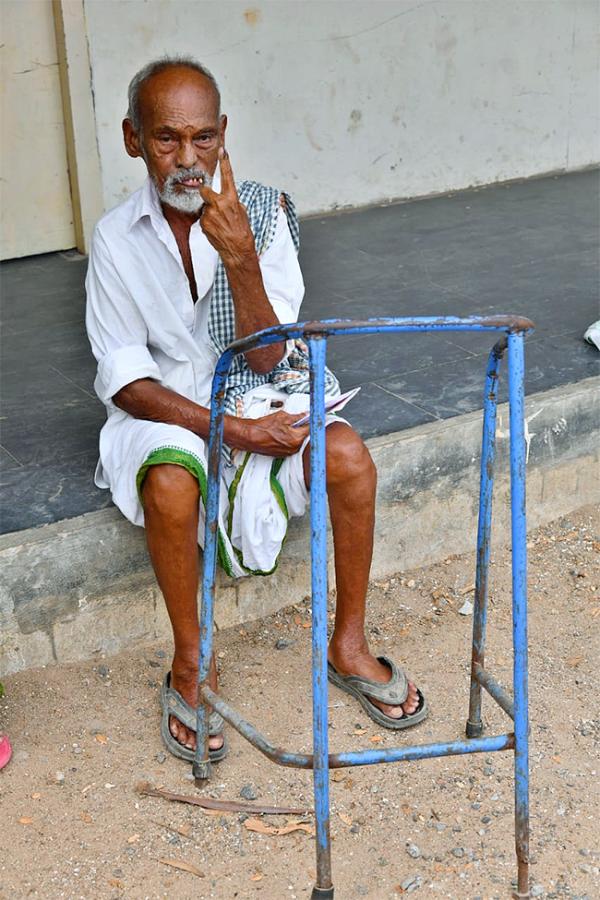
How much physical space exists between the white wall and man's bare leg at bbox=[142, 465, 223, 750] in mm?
2796

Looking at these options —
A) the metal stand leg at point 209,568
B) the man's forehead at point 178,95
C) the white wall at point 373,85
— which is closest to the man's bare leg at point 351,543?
the metal stand leg at point 209,568

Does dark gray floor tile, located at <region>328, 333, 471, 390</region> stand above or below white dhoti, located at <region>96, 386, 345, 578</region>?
below

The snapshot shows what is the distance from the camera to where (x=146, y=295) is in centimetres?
282

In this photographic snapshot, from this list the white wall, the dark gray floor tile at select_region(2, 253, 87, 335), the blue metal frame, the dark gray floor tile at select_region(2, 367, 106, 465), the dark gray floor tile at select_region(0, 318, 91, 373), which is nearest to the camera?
the blue metal frame

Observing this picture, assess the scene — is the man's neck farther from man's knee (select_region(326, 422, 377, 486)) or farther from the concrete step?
the concrete step

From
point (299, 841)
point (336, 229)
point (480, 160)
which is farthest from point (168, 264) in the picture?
point (480, 160)

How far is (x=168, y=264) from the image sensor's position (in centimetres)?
284

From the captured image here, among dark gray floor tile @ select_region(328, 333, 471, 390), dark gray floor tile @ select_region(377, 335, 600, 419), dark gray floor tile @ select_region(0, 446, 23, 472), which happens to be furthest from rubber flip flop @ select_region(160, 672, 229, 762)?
dark gray floor tile @ select_region(328, 333, 471, 390)

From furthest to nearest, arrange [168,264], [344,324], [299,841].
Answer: [168,264] → [299,841] → [344,324]

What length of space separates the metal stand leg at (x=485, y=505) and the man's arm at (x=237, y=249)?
60cm

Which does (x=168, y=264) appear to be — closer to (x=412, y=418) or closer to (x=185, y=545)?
(x=185, y=545)

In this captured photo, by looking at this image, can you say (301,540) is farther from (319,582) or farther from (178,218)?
A: (319,582)

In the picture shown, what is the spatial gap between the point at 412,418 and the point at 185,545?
1083 millimetres

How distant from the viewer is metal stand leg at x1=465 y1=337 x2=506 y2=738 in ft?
7.75
